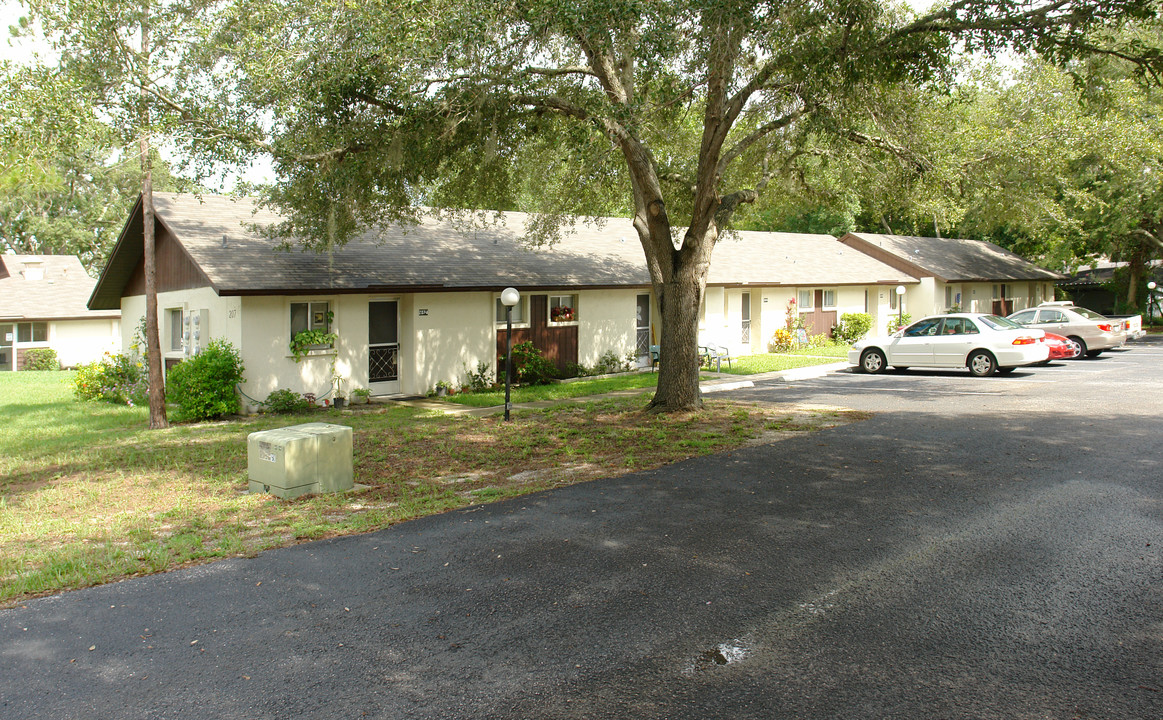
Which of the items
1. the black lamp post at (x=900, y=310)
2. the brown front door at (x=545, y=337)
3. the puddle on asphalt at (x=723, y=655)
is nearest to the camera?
the puddle on asphalt at (x=723, y=655)

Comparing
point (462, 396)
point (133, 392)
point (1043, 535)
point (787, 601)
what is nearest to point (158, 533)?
point (787, 601)

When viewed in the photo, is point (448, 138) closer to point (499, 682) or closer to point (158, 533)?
point (158, 533)

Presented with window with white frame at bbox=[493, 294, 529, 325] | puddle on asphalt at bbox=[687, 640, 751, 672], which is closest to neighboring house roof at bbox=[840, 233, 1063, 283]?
window with white frame at bbox=[493, 294, 529, 325]

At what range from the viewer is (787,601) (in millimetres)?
5328

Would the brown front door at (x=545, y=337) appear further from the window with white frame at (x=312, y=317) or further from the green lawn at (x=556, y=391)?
the window with white frame at (x=312, y=317)

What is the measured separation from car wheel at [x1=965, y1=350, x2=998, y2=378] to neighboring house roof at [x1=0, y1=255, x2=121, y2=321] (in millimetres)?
33863

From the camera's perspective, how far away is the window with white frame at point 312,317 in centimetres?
1582

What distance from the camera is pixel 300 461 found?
28.5 feet

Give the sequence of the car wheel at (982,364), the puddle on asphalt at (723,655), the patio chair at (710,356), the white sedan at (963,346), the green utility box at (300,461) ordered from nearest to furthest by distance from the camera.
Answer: the puddle on asphalt at (723,655) → the green utility box at (300,461) → the white sedan at (963,346) → the car wheel at (982,364) → the patio chair at (710,356)

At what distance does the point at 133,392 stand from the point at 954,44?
58.8 feet

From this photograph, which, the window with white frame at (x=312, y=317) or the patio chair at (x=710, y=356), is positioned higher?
the window with white frame at (x=312, y=317)

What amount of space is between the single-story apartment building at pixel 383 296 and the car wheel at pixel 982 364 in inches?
253

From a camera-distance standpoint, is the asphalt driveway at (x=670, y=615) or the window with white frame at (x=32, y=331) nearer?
the asphalt driveway at (x=670, y=615)

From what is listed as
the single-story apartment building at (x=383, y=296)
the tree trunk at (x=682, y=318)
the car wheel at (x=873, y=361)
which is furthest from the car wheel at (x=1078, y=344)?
the tree trunk at (x=682, y=318)
